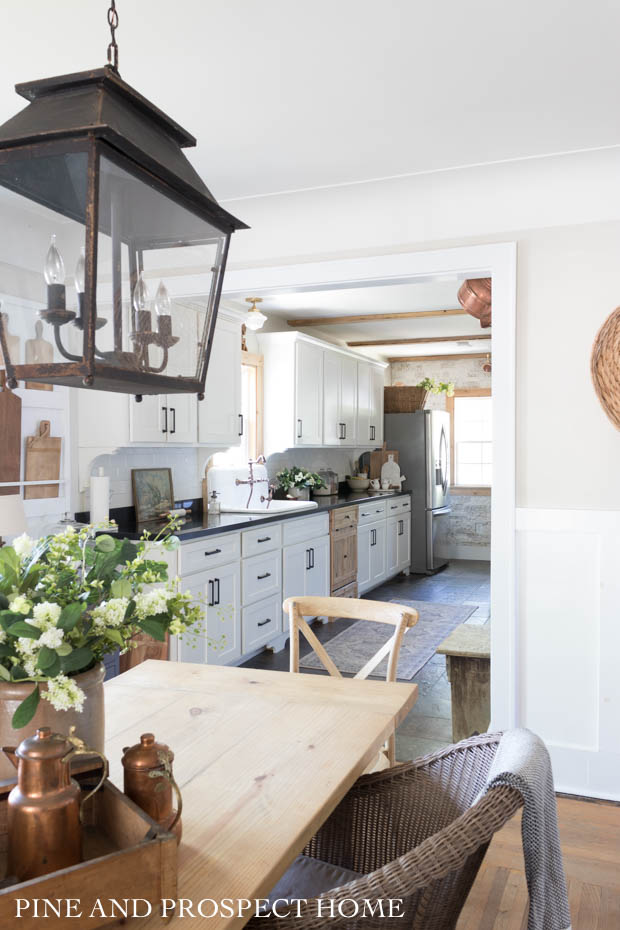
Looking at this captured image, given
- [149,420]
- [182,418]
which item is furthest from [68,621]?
[182,418]

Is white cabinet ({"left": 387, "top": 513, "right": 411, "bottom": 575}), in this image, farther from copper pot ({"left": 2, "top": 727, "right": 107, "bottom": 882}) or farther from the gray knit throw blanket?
copper pot ({"left": 2, "top": 727, "right": 107, "bottom": 882})

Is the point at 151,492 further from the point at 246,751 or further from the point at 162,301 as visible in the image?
the point at 162,301

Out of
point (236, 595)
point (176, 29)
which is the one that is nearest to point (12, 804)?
point (176, 29)

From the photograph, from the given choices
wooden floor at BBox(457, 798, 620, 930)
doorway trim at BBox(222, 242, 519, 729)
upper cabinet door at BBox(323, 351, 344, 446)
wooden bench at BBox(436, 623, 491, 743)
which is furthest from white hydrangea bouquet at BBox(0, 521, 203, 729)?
upper cabinet door at BBox(323, 351, 344, 446)

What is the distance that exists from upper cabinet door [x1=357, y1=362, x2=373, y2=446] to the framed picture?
10.4ft

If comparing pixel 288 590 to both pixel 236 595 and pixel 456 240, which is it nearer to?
pixel 236 595

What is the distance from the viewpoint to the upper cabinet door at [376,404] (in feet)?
26.9

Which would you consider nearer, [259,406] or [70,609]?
[70,609]

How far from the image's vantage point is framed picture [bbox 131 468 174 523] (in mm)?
4664

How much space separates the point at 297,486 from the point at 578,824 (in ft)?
13.0

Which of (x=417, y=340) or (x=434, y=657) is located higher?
(x=417, y=340)

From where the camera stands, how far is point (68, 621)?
1.09 meters

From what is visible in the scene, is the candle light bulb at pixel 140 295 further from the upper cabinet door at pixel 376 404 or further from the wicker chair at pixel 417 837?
the upper cabinet door at pixel 376 404

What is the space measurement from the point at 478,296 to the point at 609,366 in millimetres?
865
